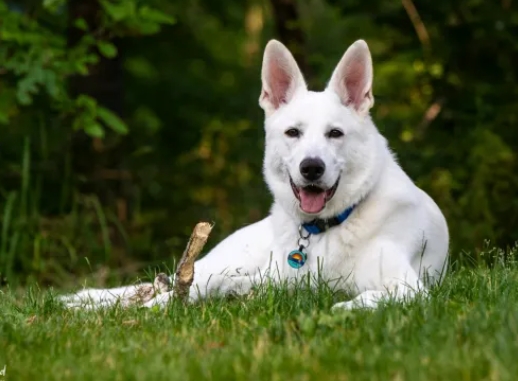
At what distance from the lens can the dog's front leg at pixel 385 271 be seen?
5.38 meters

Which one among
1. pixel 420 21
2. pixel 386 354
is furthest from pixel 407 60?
pixel 386 354

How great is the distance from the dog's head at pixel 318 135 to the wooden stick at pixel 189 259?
62 cm

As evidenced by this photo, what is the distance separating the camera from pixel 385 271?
218 inches

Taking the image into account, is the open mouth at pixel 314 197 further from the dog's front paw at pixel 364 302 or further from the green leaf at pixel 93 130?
the green leaf at pixel 93 130

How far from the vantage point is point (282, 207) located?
6.04 m

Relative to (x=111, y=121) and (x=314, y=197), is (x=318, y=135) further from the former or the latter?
(x=111, y=121)

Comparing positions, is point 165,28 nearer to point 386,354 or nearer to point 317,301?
point 317,301

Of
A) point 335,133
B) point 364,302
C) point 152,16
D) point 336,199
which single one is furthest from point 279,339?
point 152,16

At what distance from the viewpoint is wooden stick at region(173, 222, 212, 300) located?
17.6 feet

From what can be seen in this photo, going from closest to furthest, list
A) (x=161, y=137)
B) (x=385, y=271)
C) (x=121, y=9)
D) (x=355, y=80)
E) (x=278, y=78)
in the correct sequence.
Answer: (x=385, y=271) < (x=355, y=80) < (x=278, y=78) < (x=121, y=9) < (x=161, y=137)

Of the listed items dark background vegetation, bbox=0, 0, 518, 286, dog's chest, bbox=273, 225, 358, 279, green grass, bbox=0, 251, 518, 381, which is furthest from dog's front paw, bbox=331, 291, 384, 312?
dark background vegetation, bbox=0, 0, 518, 286

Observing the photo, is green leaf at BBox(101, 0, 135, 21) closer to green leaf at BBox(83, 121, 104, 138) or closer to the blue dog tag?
green leaf at BBox(83, 121, 104, 138)

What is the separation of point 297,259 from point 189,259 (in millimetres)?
723

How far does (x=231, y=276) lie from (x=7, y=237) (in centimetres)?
383
